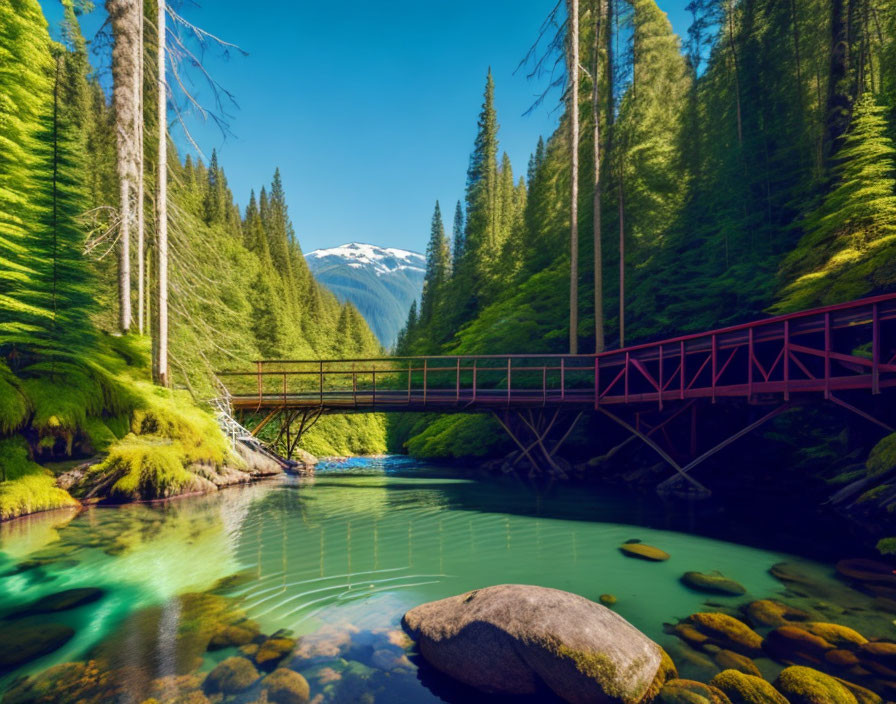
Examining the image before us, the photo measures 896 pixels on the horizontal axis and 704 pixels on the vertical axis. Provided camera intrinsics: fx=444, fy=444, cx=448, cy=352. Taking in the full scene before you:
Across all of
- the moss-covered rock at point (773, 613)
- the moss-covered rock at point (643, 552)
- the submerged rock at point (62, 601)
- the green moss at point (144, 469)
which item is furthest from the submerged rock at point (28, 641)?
the moss-covered rock at point (643, 552)

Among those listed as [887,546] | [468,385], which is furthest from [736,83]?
[887,546]

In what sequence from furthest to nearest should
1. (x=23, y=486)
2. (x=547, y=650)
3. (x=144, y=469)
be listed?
(x=144, y=469), (x=23, y=486), (x=547, y=650)

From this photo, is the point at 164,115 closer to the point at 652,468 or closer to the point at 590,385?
the point at 590,385

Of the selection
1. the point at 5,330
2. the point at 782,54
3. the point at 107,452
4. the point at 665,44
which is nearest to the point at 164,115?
the point at 5,330

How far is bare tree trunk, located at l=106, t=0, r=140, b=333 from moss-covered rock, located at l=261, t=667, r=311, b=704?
1640cm

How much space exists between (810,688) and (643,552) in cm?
473

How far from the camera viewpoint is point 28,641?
5.12 metres

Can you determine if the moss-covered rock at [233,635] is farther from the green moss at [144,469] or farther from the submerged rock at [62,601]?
the green moss at [144,469]

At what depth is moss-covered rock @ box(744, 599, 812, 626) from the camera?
5.50 m

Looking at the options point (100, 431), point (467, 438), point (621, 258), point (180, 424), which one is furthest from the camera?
point (467, 438)

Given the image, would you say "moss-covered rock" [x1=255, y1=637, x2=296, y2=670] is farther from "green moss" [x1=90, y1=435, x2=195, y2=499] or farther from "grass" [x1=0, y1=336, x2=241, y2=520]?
"green moss" [x1=90, y1=435, x2=195, y2=499]

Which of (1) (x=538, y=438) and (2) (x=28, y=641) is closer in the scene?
(2) (x=28, y=641)

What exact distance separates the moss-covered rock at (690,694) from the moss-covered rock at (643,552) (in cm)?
445

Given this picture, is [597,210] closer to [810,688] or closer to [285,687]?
[810,688]
